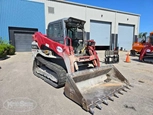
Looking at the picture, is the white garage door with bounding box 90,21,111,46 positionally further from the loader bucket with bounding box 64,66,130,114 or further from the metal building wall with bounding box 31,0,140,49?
the loader bucket with bounding box 64,66,130,114

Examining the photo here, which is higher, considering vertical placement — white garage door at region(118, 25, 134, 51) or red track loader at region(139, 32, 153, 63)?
white garage door at region(118, 25, 134, 51)

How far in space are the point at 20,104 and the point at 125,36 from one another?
2582 centimetres

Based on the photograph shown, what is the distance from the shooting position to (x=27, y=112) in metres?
2.90

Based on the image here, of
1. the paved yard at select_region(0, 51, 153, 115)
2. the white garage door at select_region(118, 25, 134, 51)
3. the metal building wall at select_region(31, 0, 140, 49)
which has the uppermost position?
the metal building wall at select_region(31, 0, 140, 49)

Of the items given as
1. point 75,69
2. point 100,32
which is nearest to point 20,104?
point 75,69

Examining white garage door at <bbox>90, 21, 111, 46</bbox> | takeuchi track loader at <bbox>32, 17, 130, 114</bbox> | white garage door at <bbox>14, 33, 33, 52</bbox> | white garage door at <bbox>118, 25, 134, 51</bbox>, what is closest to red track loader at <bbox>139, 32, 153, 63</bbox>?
takeuchi track loader at <bbox>32, 17, 130, 114</bbox>

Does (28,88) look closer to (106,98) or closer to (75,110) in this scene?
(75,110)

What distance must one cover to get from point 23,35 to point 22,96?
1483 centimetres

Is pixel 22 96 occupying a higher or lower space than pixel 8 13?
lower

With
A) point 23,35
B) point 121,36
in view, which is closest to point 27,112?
point 23,35

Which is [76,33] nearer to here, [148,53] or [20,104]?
[20,104]

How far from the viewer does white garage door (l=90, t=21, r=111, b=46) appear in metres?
21.4

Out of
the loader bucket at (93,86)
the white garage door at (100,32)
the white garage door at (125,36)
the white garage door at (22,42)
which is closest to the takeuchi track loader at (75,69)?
the loader bucket at (93,86)

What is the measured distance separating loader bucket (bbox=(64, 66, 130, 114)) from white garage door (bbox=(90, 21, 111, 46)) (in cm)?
1730
